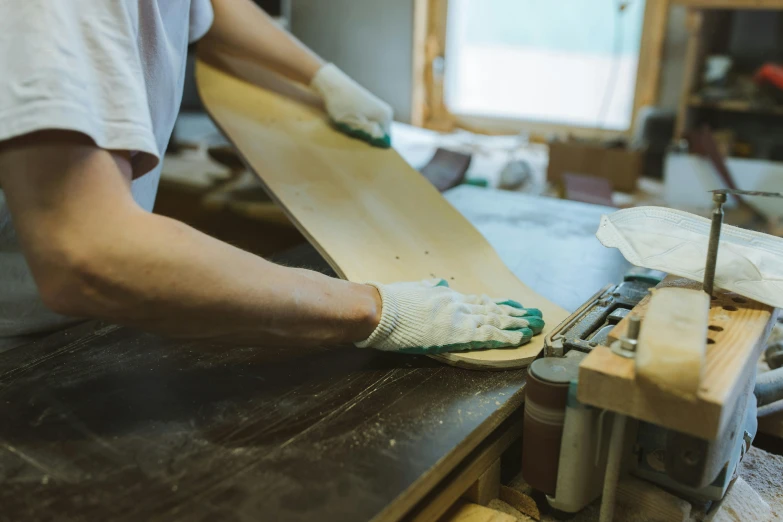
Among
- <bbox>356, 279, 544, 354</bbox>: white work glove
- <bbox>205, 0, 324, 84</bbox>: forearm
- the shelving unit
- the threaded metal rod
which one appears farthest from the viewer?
the shelving unit

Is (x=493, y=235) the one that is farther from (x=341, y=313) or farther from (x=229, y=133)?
(x=341, y=313)

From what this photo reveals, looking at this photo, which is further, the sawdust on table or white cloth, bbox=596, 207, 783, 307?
the sawdust on table

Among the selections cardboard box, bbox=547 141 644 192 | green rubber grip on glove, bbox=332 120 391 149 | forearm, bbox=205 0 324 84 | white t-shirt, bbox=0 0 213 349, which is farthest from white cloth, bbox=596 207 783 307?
cardboard box, bbox=547 141 644 192

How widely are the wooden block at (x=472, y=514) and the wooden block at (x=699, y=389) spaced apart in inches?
9.7

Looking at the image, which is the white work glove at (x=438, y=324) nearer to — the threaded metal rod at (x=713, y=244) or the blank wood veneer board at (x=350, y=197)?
the blank wood veneer board at (x=350, y=197)

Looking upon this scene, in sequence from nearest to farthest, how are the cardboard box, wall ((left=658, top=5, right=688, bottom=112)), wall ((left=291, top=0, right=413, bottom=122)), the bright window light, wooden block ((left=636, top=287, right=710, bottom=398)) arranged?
wooden block ((left=636, top=287, right=710, bottom=398))
the cardboard box
wall ((left=658, top=5, right=688, bottom=112))
the bright window light
wall ((left=291, top=0, right=413, bottom=122))

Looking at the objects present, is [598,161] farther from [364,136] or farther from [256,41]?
[256,41]

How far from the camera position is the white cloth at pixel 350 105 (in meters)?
1.82

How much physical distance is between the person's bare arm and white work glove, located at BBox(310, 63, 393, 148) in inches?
39.0

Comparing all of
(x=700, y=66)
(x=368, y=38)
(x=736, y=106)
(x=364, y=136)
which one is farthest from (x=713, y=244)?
(x=368, y=38)

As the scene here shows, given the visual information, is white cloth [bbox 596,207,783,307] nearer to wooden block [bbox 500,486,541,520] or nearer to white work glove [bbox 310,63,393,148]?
wooden block [bbox 500,486,541,520]

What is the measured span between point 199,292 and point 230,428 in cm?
22

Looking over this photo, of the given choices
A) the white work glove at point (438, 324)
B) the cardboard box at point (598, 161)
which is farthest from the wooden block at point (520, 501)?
the cardboard box at point (598, 161)

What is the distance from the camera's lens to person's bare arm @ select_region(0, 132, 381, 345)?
771 millimetres
